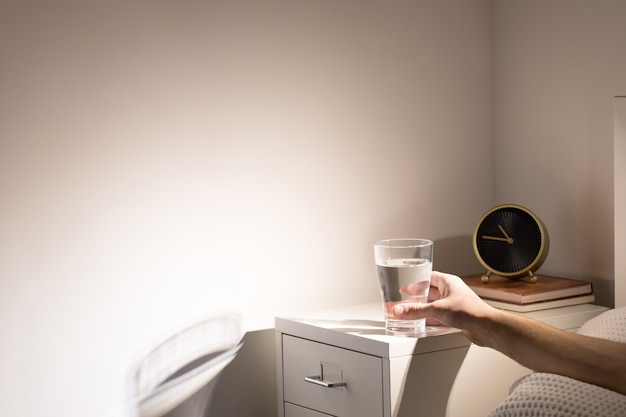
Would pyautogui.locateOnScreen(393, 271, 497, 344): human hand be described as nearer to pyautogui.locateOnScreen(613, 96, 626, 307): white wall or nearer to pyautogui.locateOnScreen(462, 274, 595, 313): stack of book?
pyautogui.locateOnScreen(462, 274, 595, 313): stack of book

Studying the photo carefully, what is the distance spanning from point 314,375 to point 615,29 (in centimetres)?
88

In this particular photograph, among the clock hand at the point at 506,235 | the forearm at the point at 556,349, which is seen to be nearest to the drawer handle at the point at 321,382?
the forearm at the point at 556,349

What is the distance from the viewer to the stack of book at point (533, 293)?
1.53 meters

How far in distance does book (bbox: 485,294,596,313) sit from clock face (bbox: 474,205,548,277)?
80mm

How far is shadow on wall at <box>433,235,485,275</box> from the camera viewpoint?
1.84m

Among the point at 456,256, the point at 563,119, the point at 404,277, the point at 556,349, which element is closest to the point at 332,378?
the point at 404,277

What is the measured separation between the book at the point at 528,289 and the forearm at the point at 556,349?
0.23m

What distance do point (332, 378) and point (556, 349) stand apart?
39 cm

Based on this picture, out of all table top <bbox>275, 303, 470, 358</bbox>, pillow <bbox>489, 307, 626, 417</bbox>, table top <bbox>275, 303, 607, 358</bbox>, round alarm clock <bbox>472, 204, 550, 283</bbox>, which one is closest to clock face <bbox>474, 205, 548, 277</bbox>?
round alarm clock <bbox>472, 204, 550, 283</bbox>

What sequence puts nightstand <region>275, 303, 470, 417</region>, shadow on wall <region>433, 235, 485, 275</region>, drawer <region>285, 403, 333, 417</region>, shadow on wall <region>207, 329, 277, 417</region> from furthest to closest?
shadow on wall <region>433, 235, 485, 275</region> < shadow on wall <region>207, 329, 277, 417</region> < drawer <region>285, 403, 333, 417</region> < nightstand <region>275, 303, 470, 417</region>

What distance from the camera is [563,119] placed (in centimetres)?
173

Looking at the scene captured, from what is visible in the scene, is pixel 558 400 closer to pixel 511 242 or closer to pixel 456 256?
pixel 511 242

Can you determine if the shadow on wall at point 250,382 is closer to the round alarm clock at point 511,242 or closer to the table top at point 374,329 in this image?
the table top at point 374,329

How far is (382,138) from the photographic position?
1.74 meters
